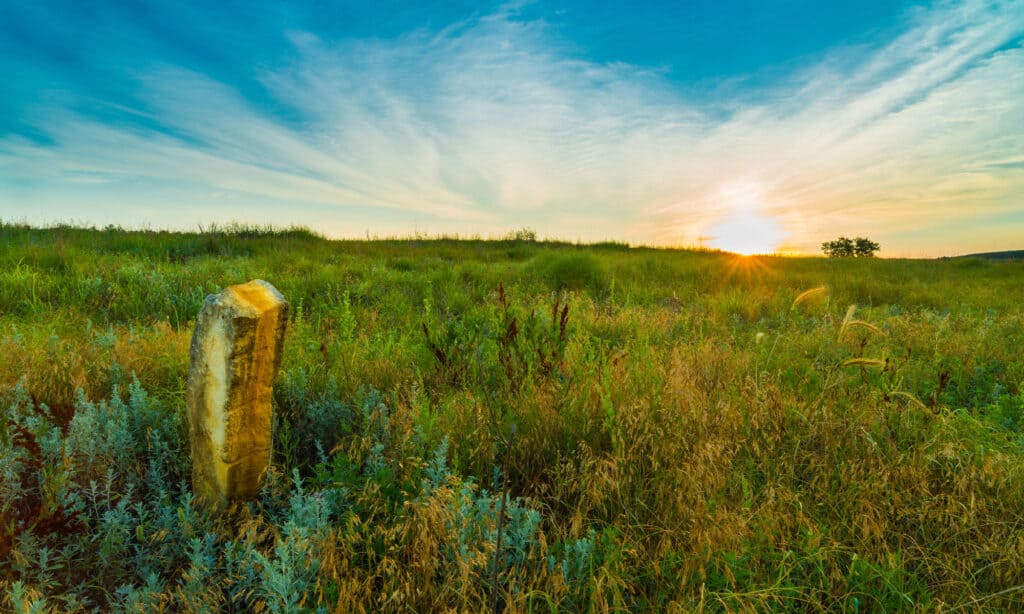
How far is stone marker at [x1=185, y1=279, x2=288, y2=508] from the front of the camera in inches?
64.2

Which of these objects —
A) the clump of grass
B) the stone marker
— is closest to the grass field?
the stone marker

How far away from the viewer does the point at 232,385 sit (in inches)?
65.1

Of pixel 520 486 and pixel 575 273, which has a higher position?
pixel 575 273

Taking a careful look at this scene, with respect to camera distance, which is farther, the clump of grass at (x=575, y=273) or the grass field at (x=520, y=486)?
the clump of grass at (x=575, y=273)

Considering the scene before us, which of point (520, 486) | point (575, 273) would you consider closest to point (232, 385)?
point (520, 486)

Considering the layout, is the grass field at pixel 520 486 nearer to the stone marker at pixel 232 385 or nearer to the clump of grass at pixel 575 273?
the stone marker at pixel 232 385

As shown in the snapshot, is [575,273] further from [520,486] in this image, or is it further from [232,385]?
[232,385]

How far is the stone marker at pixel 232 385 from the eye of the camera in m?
1.63

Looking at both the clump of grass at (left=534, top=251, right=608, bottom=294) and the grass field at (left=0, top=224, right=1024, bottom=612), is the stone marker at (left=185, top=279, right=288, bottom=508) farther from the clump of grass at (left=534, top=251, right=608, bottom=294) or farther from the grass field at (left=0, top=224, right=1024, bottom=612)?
the clump of grass at (left=534, top=251, right=608, bottom=294)

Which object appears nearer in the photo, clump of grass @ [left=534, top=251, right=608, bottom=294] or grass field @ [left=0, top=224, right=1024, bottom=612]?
grass field @ [left=0, top=224, right=1024, bottom=612]

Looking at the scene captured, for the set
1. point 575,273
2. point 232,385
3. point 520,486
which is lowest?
point 520,486

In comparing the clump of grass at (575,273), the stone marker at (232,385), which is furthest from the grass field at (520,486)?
the clump of grass at (575,273)

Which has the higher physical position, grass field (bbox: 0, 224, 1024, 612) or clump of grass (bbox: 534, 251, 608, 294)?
clump of grass (bbox: 534, 251, 608, 294)

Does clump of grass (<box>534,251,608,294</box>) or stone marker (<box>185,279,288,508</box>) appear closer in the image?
stone marker (<box>185,279,288,508</box>)
